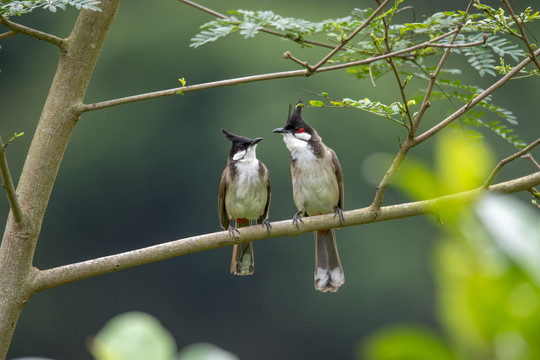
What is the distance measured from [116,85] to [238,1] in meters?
4.43

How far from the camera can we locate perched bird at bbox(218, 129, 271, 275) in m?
3.90

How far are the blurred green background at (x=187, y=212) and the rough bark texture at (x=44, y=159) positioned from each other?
1784 cm

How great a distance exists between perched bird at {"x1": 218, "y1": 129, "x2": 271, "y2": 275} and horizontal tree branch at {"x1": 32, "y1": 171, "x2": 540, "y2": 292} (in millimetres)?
1165

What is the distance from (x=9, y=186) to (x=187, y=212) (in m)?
19.8

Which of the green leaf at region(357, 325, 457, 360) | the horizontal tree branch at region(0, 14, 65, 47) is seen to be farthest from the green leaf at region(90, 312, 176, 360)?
the horizontal tree branch at region(0, 14, 65, 47)

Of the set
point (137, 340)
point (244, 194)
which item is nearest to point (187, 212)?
point (244, 194)

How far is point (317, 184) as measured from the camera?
3809 millimetres

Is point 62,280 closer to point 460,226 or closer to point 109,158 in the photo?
point 460,226

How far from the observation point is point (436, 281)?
366 millimetres

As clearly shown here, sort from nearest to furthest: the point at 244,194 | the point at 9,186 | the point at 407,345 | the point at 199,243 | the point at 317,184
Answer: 1. the point at 407,345
2. the point at 9,186
3. the point at 199,243
4. the point at 317,184
5. the point at 244,194

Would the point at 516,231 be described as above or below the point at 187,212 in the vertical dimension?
above

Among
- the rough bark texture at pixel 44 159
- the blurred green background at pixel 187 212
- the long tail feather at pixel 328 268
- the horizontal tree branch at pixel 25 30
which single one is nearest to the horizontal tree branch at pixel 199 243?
the rough bark texture at pixel 44 159

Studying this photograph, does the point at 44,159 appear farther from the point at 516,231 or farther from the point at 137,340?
the point at 516,231

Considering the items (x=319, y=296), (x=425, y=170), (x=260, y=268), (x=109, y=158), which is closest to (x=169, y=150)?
(x=109, y=158)
